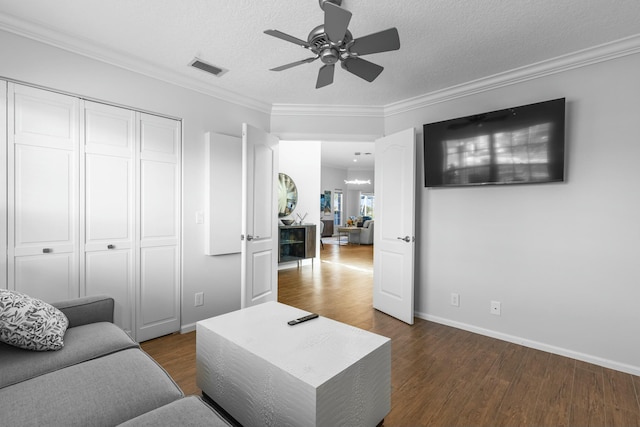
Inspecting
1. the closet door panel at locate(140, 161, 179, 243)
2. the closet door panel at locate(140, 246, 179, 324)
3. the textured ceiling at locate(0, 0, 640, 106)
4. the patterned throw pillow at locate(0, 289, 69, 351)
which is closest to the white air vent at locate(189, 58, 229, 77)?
the textured ceiling at locate(0, 0, 640, 106)

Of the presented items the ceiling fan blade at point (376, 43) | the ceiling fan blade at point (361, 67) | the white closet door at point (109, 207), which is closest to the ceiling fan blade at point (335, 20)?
the ceiling fan blade at point (376, 43)

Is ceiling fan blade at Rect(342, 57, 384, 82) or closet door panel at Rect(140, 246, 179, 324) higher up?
ceiling fan blade at Rect(342, 57, 384, 82)

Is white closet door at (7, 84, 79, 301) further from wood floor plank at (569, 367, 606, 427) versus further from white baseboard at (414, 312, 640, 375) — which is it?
wood floor plank at (569, 367, 606, 427)

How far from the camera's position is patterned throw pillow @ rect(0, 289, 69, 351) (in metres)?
1.44

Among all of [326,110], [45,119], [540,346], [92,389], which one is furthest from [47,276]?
[540,346]

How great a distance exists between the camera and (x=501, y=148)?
9.30ft

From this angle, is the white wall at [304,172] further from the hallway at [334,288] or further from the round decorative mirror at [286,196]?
the hallway at [334,288]

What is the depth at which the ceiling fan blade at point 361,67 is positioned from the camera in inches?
79.4

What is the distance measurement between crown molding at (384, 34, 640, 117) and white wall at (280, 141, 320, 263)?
327cm

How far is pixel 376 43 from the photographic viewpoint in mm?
1798

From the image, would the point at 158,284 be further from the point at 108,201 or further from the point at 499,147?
the point at 499,147

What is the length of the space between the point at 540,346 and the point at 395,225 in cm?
173

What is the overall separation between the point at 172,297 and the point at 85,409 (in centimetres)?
196

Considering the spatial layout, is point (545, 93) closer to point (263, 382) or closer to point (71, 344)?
point (263, 382)
